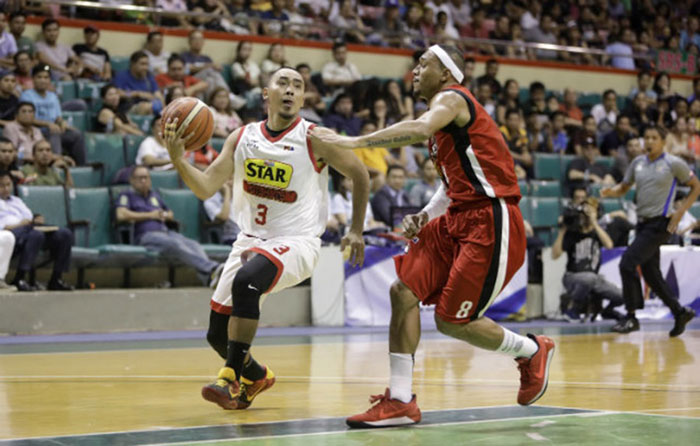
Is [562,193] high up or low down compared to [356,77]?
down

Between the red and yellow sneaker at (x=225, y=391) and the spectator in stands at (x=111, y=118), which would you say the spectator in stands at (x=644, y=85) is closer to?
the spectator in stands at (x=111, y=118)

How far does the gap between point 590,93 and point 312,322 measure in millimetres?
8916

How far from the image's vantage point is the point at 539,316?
1309 centimetres

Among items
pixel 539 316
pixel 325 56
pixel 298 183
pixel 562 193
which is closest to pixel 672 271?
pixel 539 316

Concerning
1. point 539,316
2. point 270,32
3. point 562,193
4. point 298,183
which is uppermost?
point 270,32

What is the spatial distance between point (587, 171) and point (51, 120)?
766 cm

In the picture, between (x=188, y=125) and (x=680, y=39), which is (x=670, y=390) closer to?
(x=188, y=125)

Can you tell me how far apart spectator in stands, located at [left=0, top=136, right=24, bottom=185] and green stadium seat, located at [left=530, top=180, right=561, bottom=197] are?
700cm

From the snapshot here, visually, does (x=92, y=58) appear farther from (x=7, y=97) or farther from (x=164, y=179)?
(x=164, y=179)

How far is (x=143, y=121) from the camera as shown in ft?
41.7

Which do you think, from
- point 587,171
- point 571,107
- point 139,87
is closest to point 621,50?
point 571,107

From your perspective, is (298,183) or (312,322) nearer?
(298,183)

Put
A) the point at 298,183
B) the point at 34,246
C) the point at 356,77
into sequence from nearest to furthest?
the point at 298,183 < the point at 34,246 < the point at 356,77

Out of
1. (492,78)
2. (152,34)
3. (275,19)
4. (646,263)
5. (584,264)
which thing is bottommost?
(584,264)
